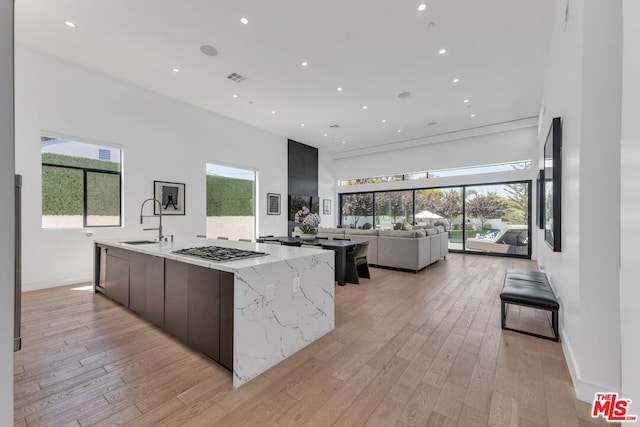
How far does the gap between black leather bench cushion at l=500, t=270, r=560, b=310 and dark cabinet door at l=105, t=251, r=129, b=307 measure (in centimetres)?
426

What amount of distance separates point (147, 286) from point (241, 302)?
1.65m

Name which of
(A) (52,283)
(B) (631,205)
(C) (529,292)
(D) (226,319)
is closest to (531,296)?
(C) (529,292)

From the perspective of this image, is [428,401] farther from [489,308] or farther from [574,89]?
[574,89]

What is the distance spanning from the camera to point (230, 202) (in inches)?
295

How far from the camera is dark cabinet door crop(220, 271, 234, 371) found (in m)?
1.97

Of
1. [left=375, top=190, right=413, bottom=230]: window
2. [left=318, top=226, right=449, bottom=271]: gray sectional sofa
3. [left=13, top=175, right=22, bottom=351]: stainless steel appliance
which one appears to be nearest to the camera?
[left=13, top=175, right=22, bottom=351]: stainless steel appliance

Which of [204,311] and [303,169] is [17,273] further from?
[303,169]

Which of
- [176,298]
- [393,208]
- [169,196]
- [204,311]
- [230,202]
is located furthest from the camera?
[393,208]

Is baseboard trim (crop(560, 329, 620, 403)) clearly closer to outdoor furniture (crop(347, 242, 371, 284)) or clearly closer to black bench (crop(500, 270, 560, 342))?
black bench (crop(500, 270, 560, 342))

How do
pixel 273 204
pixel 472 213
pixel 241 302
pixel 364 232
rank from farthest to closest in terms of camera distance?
pixel 273 204 → pixel 472 213 → pixel 364 232 → pixel 241 302

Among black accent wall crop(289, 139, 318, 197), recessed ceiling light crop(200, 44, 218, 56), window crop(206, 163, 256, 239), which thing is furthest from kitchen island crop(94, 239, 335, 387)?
black accent wall crop(289, 139, 318, 197)

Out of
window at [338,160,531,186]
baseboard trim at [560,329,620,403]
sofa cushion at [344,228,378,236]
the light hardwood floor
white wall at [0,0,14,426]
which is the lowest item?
the light hardwood floor

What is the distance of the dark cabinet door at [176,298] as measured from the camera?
2418 mm

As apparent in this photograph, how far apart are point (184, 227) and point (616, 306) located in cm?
668
